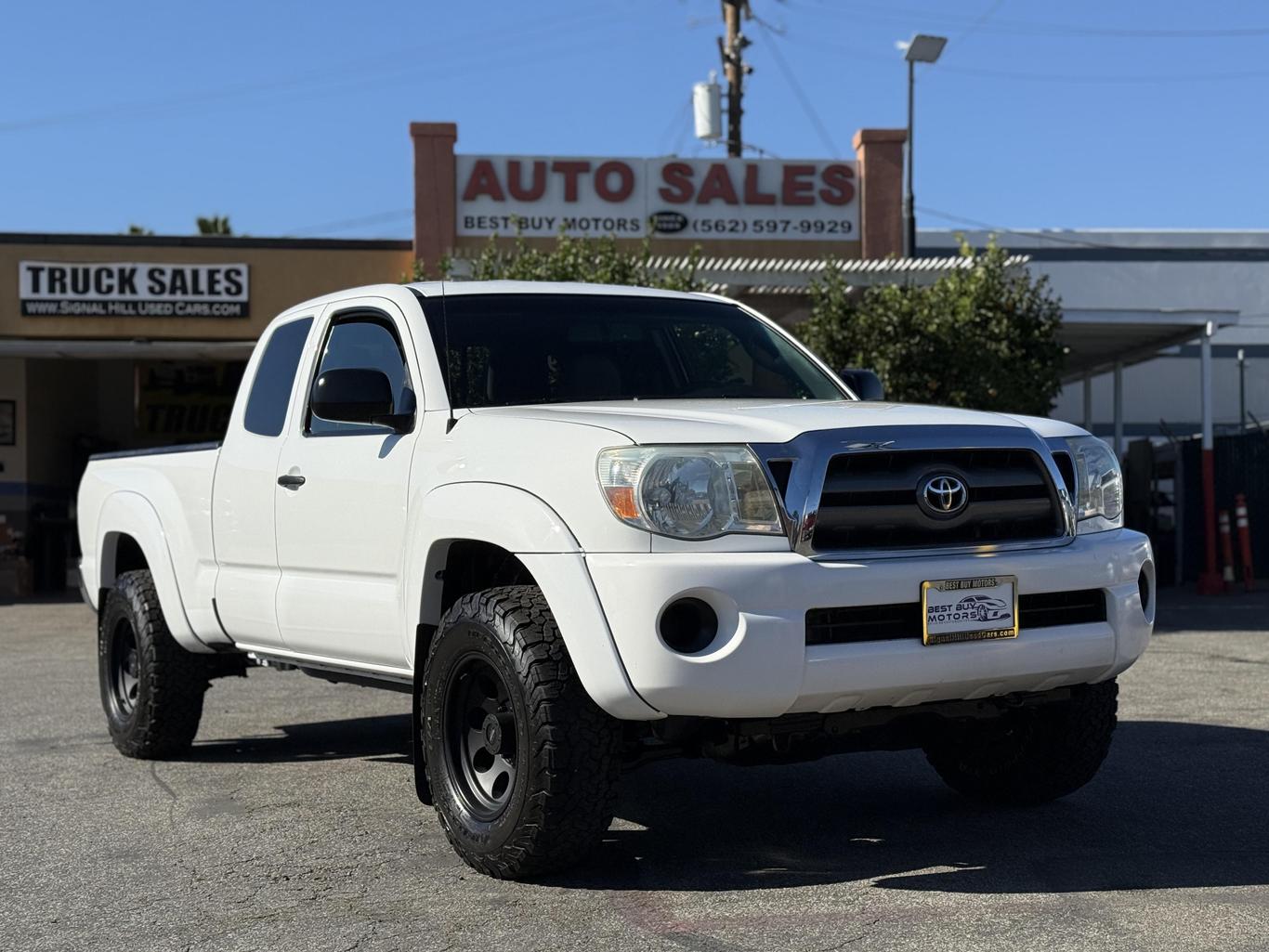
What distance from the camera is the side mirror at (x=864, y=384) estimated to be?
629 centimetres

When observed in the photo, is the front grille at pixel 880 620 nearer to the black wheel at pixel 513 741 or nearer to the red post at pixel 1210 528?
the black wheel at pixel 513 741

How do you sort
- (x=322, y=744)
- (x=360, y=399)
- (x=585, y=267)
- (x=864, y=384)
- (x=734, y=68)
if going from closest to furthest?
(x=360, y=399) < (x=864, y=384) < (x=322, y=744) < (x=585, y=267) < (x=734, y=68)

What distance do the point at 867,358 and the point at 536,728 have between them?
11.8 meters

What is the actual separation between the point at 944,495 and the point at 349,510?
2157mm

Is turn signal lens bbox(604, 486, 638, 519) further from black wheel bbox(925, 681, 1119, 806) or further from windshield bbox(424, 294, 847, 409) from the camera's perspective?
black wheel bbox(925, 681, 1119, 806)

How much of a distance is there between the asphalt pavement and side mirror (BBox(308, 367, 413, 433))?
144 centimetres

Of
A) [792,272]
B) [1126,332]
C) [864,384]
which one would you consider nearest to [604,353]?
[864,384]

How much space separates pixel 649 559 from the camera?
436cm

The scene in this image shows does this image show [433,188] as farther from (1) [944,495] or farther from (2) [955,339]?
(1) [944,495]

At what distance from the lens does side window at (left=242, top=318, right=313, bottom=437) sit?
653 cm

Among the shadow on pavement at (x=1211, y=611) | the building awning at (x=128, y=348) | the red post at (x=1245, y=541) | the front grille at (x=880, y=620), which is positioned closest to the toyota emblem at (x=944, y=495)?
the front grille at (x=880, y=620)

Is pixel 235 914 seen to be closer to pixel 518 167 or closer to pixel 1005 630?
pixel 1005 630

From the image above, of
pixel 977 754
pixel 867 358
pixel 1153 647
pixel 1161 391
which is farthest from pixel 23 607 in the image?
pixel 1161 391

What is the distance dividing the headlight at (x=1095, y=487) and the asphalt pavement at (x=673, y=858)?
1.04 meters
